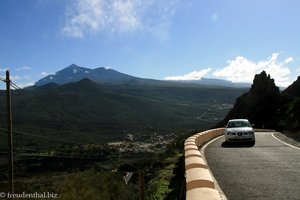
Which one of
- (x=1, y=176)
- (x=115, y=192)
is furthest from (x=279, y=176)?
(x=1, y=176)

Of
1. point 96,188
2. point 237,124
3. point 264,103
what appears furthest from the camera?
point 264,103

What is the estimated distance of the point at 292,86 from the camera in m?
75.1

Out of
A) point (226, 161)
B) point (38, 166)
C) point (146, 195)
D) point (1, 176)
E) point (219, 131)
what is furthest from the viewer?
point (38, 166)

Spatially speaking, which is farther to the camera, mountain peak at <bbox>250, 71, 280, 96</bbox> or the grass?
mountain peak at <bbox>250, 71, 280, 96</bbox>

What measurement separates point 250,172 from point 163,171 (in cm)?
455

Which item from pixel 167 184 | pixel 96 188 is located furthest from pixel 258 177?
pixel 96 188

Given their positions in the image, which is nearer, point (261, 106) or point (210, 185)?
point (210, 185)

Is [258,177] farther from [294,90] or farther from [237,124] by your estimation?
[294,90]

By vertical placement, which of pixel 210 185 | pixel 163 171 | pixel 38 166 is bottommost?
pixel 38 166

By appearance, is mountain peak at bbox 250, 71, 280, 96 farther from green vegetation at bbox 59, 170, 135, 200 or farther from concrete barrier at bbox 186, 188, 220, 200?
concrete barrier at bbox 186, 188, 220, 200

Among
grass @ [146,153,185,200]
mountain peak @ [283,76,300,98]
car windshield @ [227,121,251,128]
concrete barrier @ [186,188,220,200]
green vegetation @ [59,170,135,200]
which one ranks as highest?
mountain peak @ [283,76,300,98]

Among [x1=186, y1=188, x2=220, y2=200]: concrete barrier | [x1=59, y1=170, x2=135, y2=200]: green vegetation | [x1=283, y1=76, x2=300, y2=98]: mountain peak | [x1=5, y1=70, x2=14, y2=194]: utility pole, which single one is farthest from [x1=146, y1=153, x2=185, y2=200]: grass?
[x1=283, y1=76, x2=300, y2=98]: mountain peak

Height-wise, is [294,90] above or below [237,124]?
above

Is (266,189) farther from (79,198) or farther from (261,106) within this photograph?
(261,106)
